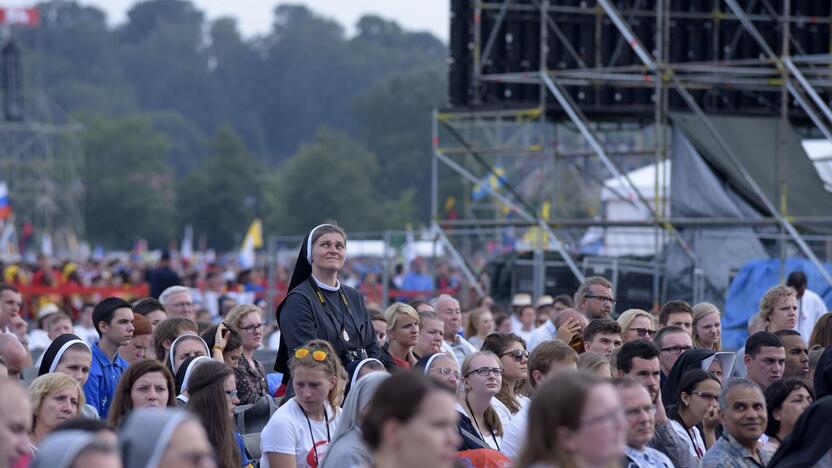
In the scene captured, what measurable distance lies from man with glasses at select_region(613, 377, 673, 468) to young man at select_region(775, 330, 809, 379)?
11.2ft

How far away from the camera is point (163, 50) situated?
16412 cm

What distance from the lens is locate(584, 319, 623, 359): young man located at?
1024 cm

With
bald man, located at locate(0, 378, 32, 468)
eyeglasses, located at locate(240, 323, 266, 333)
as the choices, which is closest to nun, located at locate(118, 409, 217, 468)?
bald man, located at locate(0, 378, 32, 468)

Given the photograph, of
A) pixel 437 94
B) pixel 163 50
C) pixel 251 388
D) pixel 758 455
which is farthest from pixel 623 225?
pixel 163 50

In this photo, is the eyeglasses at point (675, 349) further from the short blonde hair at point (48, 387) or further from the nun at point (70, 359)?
the short blonde hair at point (48, 387)

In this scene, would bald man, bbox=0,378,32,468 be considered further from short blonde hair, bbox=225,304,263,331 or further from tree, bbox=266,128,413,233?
tree, bbox=266,128,413,233

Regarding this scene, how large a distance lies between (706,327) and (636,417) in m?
4.30

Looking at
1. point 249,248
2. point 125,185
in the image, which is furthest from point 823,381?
point 125,185

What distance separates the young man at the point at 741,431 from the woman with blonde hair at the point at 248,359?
3330 millimetres

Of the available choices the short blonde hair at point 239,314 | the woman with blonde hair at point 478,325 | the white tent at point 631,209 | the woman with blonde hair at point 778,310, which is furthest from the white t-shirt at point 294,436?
the white tent at point 631,209

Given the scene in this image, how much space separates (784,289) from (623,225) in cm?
730

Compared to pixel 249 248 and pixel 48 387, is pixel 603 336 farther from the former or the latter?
pixel 249 248

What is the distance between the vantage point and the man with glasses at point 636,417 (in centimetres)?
719

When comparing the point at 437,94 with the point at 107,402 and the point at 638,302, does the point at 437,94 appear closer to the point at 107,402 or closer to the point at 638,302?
the point at 638,302
